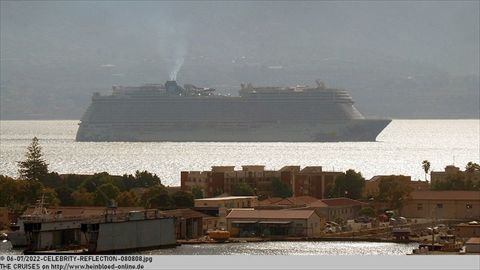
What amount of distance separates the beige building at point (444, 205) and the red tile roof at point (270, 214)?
206 inches

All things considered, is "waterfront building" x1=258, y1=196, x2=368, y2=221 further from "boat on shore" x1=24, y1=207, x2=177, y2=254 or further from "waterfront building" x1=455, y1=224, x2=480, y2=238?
"boat on shore" x1=24, y1=207, x2=177, y2=254

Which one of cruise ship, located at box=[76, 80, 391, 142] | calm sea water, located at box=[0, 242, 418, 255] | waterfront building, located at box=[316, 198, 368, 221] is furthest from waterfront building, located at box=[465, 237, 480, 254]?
cruise ship, located at box=[76, 80, 391, 142]

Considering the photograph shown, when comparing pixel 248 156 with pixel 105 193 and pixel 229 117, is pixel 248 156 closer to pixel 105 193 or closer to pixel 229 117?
pixel 229 117

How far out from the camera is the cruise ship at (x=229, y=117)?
12069 cm

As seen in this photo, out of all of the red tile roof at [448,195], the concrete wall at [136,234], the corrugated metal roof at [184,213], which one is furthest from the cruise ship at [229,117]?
the concrete wall at [136,234]

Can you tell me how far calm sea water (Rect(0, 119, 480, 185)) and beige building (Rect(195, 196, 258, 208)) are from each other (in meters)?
17.4

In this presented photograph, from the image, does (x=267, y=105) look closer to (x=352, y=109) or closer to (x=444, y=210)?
(x=352, y=109)

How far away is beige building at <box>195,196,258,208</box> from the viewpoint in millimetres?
41875

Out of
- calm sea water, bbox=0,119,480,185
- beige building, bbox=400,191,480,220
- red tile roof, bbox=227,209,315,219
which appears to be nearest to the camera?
red tile roof, bbox=227,209,315,219

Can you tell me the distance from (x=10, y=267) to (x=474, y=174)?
31916mm

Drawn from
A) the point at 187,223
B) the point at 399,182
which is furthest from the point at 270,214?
the point at 399,182

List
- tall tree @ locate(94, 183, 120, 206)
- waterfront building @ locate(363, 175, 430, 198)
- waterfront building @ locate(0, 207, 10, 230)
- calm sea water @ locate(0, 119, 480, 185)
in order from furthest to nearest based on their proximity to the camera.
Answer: calm sea water @ locate(0, 119, 480, 185) → waterfront building @ locate(363, 175, 430, 198) → tall tree @ locate(94, 183, 120, 206) → waterfront building @ locate(0, 207, 10, 230)

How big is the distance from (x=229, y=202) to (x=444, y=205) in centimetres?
511

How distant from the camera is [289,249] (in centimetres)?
3334
